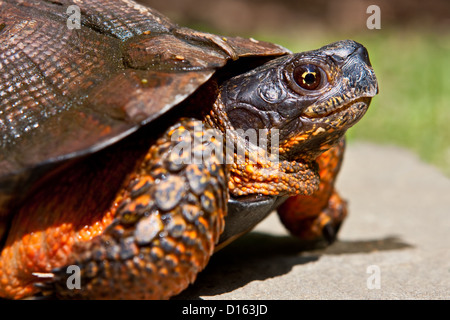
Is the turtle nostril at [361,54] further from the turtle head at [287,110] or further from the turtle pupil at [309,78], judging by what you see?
the turtle pupil at [309,78]

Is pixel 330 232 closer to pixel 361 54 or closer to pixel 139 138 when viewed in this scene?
pixel 361 54

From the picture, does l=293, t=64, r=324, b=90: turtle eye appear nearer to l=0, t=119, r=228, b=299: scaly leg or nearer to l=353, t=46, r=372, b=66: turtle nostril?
l=353, t=46, r=372, b=66: turtle nostril

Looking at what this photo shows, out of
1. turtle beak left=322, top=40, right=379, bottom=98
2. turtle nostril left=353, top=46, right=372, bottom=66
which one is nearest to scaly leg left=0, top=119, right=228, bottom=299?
turtle beak left=322, top=40, right=379, bottom=98

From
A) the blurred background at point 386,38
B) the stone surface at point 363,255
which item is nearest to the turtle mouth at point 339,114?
the stone surface at point 363,255
